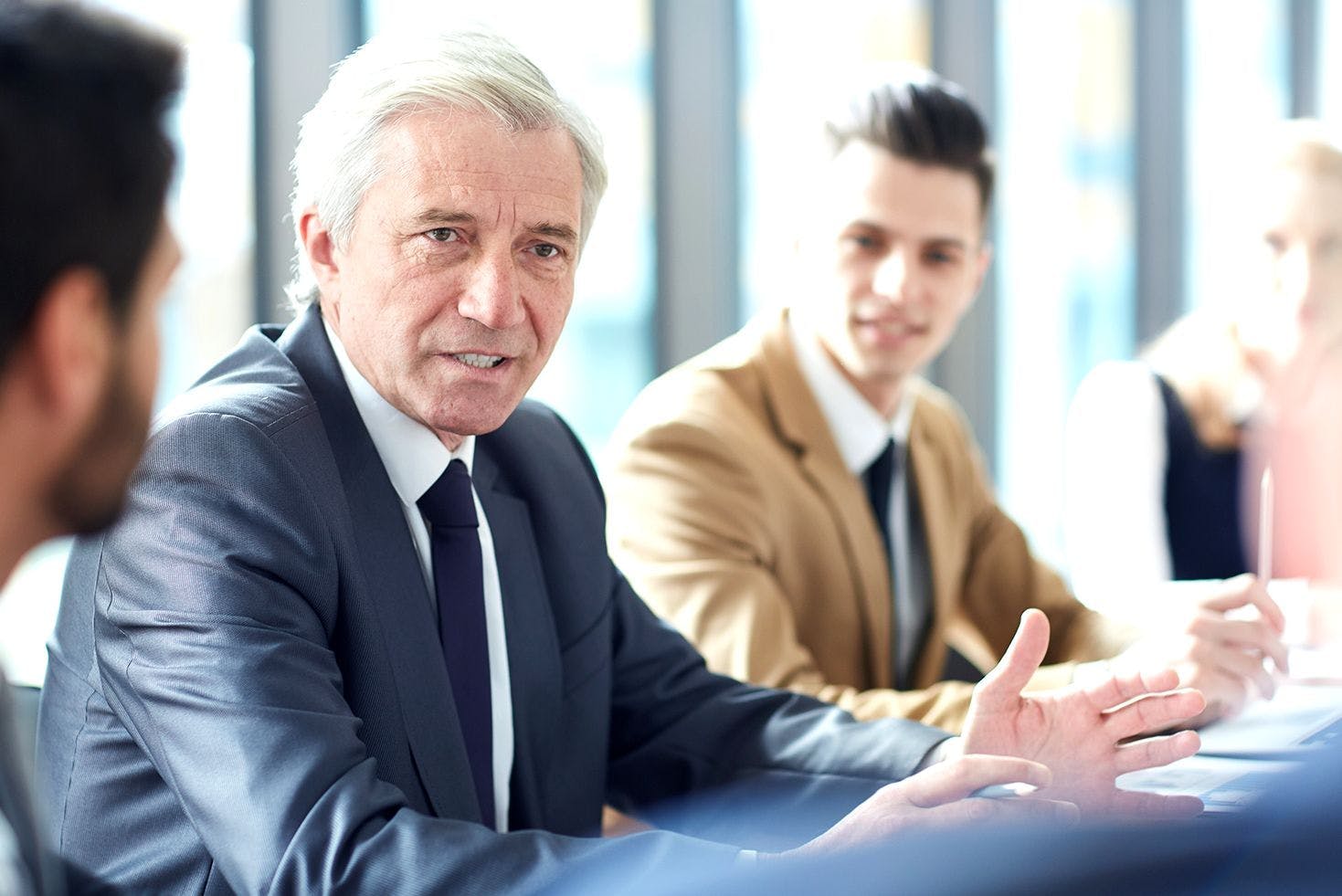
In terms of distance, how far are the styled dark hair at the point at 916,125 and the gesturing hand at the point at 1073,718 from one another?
122cm

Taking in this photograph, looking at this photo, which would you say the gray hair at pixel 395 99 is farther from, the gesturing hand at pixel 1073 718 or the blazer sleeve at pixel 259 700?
the gesturing hand at pixel 1073 718

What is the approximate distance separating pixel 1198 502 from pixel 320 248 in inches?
76.7

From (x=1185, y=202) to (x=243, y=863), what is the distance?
4.74 metres

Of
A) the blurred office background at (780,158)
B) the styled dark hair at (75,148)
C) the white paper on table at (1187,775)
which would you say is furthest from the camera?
the blurred office background at (780,158)

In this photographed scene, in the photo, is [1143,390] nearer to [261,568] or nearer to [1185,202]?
[261,568]

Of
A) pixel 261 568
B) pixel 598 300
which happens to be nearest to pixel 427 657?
pixel 261 568

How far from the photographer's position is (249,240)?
10.1ft

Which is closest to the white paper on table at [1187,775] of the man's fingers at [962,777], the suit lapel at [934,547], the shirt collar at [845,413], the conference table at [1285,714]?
the conference table at [1285,714]

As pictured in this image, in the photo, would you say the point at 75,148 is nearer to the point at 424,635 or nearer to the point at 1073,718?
the point at 424,635

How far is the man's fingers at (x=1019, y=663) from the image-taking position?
57.8 inches

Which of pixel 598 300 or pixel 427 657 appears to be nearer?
pixel 427 657

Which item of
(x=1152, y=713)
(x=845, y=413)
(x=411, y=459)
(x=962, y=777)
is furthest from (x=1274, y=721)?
(x=411, y=459)

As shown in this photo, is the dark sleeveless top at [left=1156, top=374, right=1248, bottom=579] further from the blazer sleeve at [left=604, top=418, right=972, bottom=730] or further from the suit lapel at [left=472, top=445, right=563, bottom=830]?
the suit lapel at [left=472, top=445, right=563, bottom=830]

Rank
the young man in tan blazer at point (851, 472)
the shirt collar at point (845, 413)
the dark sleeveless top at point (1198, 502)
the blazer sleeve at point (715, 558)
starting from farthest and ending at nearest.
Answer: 1. the dark sleeveless top at point (1198, 502)
2. the shirt collar at point (845, 413)
3. the young man in tan blazer at point (851, 472)
4. the blazer sleeve at point (715, 558)
